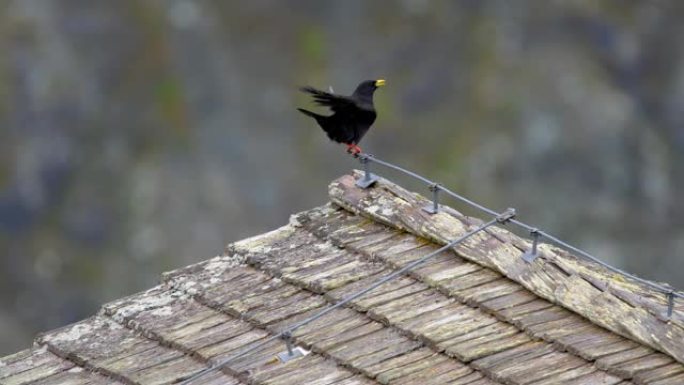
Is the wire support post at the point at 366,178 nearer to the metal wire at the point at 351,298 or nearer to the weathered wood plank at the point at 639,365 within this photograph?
the metal wire at the point at 351,298

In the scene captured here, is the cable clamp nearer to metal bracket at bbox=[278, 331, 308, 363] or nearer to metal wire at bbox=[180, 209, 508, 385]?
metal wire at bbox=[180, 209, 508, 385]

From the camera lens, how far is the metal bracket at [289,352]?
3.78 meters

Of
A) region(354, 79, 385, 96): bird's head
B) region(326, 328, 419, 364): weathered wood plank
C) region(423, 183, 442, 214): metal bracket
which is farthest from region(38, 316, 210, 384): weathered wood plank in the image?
region(354, 79, 385, 96): bird's head

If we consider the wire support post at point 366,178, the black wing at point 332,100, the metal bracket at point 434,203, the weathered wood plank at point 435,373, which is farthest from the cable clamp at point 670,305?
the black wing at point 332,100

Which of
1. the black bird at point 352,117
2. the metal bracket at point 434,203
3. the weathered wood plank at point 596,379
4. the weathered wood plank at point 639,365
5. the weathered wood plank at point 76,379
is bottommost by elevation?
the weathered wood plank at point 596,379

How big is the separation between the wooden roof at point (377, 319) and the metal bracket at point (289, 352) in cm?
2

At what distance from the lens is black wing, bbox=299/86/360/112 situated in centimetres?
496

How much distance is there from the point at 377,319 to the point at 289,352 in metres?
0.29

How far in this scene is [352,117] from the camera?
556cm

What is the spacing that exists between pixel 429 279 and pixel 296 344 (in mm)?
470

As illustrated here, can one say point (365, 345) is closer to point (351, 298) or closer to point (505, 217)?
point (351, 298)

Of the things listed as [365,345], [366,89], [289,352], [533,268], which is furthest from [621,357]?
[366,89]

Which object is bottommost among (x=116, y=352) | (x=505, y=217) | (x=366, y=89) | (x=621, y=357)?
(x=621, y=357)

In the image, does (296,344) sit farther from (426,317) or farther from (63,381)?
(63,381)
